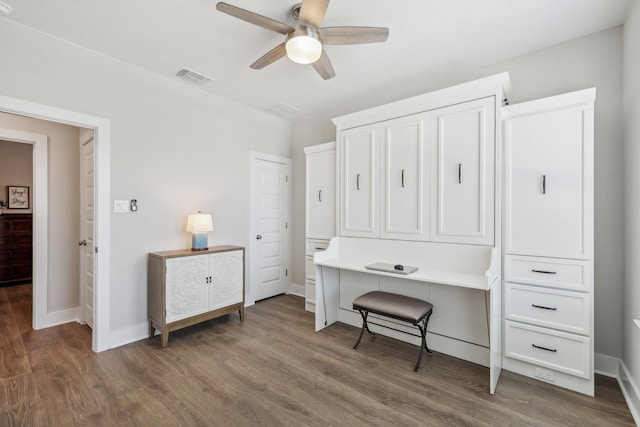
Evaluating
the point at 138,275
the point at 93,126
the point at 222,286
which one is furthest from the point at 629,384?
the point at 93,126

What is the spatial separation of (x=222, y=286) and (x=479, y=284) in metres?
2.59

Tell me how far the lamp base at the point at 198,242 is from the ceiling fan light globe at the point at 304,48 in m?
2.15

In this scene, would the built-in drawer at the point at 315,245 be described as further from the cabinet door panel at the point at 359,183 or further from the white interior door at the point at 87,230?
the white interior door at the point at 87,230

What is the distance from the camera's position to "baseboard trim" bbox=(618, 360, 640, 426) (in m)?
1.80

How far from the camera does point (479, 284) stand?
7.16 feet

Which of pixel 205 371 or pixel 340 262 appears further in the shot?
pixel 340 262

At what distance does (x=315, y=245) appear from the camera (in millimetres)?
3904

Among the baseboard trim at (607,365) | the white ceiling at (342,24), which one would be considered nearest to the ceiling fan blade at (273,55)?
the white ceiling at (342,24)

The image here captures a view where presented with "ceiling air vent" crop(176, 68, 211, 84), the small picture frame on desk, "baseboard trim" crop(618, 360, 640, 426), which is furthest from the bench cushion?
the small picture frame on desk

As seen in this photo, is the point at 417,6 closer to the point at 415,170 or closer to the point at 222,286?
the point at 415,170

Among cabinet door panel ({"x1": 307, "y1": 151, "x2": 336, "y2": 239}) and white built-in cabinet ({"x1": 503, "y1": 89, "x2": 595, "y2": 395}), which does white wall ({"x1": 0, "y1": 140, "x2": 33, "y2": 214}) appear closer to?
cabinet door panel ({"x1": 307, "y1": 151, "x2": 336, "y2": 239})

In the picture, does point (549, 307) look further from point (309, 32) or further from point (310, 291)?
point (309, 32)

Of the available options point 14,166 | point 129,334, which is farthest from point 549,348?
point 14,166

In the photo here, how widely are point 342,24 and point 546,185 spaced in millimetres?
2009
